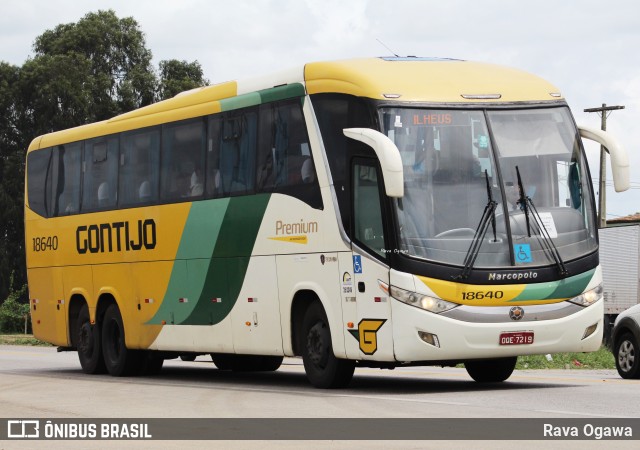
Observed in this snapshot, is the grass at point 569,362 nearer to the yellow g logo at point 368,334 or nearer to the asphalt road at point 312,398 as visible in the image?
the asphalt road at point 312,398

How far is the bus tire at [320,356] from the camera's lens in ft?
58.0

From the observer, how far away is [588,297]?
1731 cm

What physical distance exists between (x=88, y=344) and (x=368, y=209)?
9.10m

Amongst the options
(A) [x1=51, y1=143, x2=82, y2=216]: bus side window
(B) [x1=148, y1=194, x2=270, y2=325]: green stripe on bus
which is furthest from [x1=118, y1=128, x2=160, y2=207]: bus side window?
(A) [x1=51, y1=143, x2=82, y2=216]: bus side window

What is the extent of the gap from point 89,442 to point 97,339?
40.3 feet

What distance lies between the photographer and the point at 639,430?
→ 12.2m

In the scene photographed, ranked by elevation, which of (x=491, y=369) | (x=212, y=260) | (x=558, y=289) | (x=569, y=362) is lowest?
(x=569, y=362)

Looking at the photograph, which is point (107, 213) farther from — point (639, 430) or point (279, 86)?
point (639, 430)

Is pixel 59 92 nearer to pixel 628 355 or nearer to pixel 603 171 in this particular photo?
pixel 603 171

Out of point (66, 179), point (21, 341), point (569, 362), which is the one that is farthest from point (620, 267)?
point (66, 179)

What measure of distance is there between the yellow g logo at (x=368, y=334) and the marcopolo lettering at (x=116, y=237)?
6158 millimetres

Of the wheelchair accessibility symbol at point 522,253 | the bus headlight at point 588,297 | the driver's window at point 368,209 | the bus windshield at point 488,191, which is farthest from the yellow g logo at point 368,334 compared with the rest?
the bus headlight at point 588,297

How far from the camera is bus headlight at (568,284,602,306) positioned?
1720 cm

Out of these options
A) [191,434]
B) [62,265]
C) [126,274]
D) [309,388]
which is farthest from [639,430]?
[62,265]
